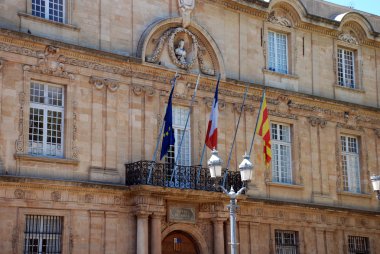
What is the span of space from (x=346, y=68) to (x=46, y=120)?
522 inches

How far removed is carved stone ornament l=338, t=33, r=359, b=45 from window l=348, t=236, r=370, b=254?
755 cm

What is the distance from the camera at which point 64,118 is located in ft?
70.0

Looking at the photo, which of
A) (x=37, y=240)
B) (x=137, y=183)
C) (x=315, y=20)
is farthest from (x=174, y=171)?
(x=315, y=20)

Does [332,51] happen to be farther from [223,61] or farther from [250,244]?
[250,244]

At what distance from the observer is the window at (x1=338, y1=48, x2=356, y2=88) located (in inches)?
1151

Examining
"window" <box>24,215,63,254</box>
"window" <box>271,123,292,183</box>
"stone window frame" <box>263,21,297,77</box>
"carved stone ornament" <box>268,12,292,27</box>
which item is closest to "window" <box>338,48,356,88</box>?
"stone window frame" <box>263,21,297,77</box>

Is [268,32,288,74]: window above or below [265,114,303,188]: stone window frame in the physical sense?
above

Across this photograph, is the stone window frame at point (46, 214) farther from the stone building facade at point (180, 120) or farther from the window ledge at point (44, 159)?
the window ledge at point (44, 159)

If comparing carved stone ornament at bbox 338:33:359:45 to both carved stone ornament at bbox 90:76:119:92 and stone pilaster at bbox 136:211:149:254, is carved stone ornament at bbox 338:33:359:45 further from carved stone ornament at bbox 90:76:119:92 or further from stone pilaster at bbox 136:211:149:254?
stone pilaster at bbox 136:211:149:254

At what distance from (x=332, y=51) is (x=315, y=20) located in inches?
62.9

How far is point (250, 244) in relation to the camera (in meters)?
24.4

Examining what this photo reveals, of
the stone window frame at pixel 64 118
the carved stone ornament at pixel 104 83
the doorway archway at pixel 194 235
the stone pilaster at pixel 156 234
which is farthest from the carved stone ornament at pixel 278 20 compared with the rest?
the stone pilaster at pixel 156 234

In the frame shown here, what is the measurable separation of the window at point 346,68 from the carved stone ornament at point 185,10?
747 centimetres

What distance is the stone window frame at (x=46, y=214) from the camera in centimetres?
1969
